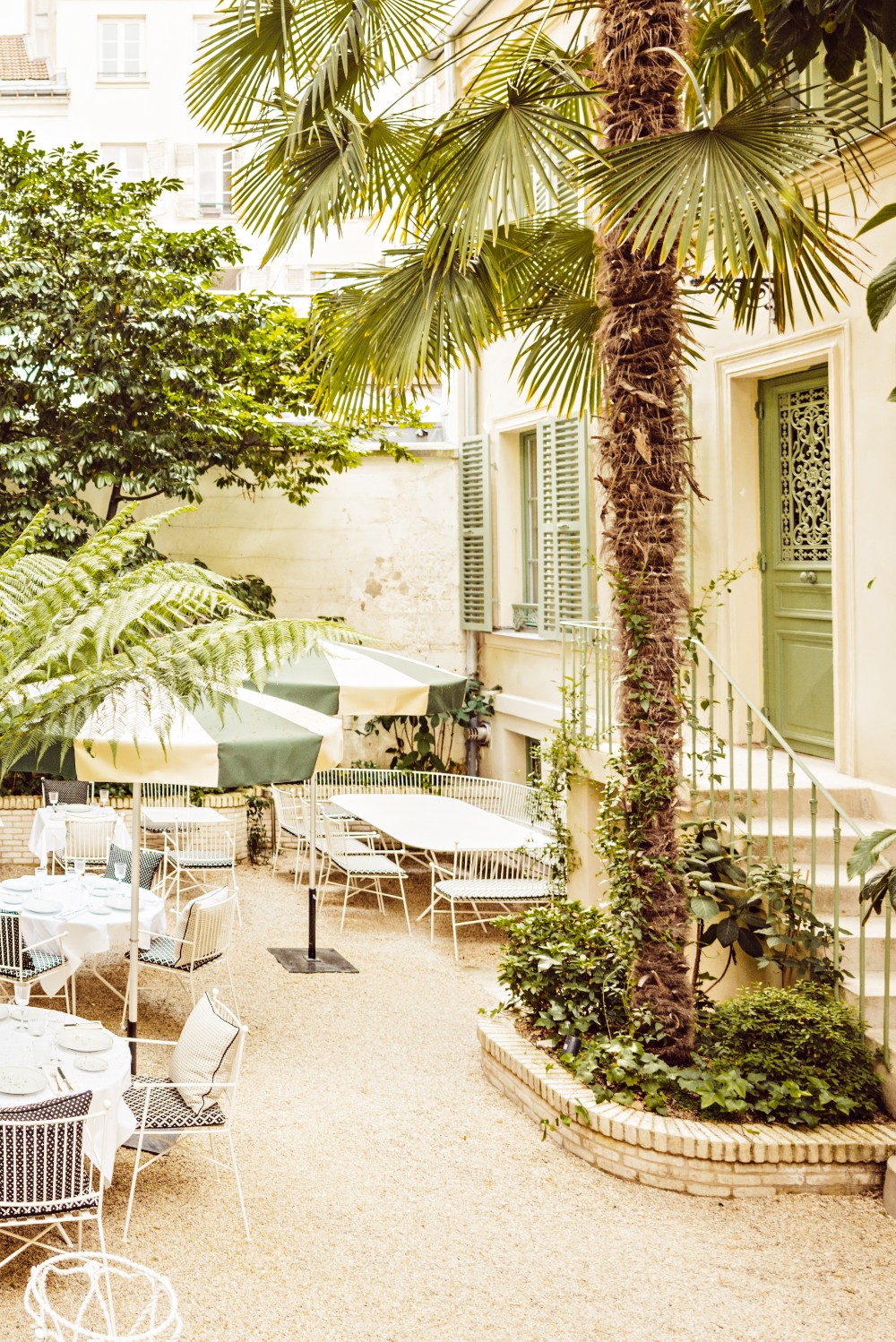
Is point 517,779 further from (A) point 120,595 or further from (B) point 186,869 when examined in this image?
(A) point 120,595

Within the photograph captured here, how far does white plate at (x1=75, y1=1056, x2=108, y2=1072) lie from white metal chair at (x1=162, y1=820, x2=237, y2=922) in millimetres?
5191

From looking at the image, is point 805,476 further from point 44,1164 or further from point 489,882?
point 44,1164

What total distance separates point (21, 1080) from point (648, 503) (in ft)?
12.3

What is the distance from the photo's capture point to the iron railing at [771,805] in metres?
6.16

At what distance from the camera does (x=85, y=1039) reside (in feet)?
17.6

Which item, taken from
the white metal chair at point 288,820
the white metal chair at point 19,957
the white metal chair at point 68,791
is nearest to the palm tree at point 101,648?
the white metal chair at point 19,957

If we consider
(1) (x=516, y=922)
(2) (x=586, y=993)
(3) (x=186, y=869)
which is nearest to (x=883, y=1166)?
(2) (x=586, y=993)

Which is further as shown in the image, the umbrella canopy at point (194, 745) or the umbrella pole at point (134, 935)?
the umbrella pole at point (134, 935)

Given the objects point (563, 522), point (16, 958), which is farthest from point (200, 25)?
point (16, 958)

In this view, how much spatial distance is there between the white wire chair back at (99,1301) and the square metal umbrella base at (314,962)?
4.16 metres

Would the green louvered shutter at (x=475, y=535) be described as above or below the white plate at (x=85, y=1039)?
above

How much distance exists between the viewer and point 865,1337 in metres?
4.39

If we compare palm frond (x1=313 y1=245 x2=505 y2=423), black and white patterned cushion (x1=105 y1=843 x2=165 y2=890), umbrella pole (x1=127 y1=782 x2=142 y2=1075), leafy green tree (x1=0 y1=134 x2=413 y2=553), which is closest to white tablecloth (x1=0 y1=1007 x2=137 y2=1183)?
umbrella pole (x1=127 y1=782 x2=142 y2=1075)

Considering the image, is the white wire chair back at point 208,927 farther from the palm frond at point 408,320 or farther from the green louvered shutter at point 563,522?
the green louvered shutter at point 563,522
